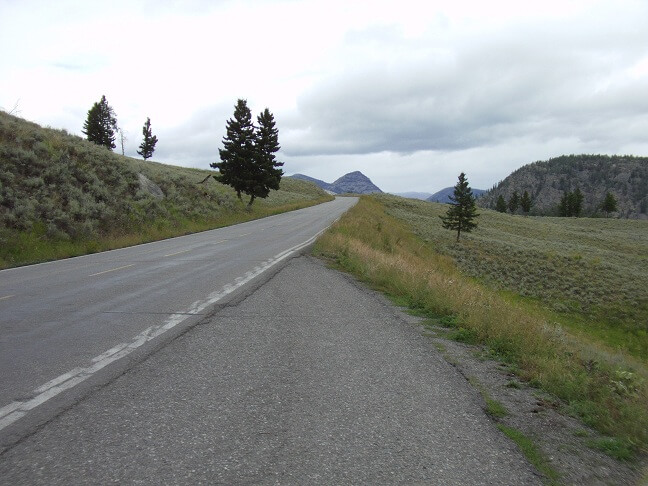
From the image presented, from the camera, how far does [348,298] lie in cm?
844

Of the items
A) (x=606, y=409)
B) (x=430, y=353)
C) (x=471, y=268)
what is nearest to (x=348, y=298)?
(x=430, y=353)

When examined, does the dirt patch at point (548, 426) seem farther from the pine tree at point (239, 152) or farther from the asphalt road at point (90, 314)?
the pine tree at point (239, 152)

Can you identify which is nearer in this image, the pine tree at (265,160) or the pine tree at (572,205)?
the pine tree at (265,160)

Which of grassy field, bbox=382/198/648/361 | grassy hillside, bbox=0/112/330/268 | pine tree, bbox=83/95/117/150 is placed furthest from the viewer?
pine tree, bbox=83/95/117/150

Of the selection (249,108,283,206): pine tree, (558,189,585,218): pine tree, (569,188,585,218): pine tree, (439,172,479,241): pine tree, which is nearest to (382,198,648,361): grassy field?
Result: (439,172,479,241): pine tree

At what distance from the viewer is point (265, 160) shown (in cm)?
3975

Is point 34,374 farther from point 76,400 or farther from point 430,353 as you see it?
point 430,353

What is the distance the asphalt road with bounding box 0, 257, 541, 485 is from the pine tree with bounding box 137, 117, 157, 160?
81193 millimetres

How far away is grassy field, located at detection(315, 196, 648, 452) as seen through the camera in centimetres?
433

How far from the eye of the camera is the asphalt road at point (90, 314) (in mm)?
4070

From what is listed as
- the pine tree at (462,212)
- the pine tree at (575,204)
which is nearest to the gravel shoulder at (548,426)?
the pine tree at (462,212)

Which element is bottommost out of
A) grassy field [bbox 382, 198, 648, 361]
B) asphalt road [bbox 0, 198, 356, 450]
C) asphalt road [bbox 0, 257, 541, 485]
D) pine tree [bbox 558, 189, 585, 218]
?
grassy field [bbox 382, 198, 648, 361]

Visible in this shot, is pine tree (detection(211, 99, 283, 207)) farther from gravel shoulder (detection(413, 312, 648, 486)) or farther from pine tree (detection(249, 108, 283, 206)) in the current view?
gravel shoulder (detection(413, 312, 648, 486))

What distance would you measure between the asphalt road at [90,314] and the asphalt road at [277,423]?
329mm
